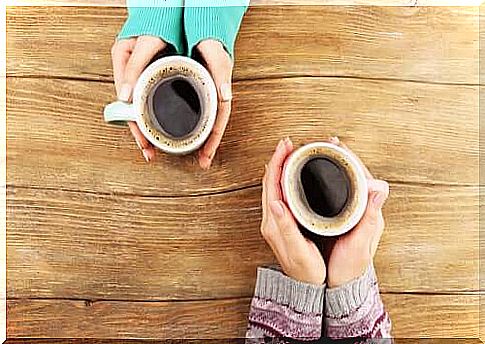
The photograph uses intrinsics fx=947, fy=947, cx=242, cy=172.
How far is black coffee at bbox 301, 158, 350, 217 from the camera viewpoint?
3.53 ft

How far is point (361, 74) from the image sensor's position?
44.4 inches

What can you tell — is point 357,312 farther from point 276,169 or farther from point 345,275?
point 276,169

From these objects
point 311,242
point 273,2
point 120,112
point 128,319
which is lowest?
point 128,319

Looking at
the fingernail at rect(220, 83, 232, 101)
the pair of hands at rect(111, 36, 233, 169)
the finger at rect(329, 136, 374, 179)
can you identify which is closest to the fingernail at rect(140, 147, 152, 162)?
the pair of hands at rect(111, 36, 233, 169)

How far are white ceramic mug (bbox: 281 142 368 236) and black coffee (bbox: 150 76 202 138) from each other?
0.41ft

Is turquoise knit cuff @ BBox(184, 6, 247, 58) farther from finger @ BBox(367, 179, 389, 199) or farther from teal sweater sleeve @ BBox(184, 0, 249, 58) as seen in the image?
finger @ BBox(367, 179, 389, 199)

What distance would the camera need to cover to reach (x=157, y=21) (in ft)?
3.63

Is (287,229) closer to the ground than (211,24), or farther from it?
closer to the ground

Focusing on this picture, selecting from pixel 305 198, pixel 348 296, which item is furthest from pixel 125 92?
pixel 348 296

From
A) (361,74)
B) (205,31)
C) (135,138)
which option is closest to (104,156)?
(135,138)

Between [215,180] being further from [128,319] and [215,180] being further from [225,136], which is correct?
[128,319]

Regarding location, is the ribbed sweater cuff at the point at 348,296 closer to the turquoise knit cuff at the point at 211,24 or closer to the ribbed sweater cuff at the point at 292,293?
the ribbed sweater cuff at the point at 292,293

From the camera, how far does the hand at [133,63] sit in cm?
110

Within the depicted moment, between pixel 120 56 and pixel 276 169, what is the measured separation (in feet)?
0.74
